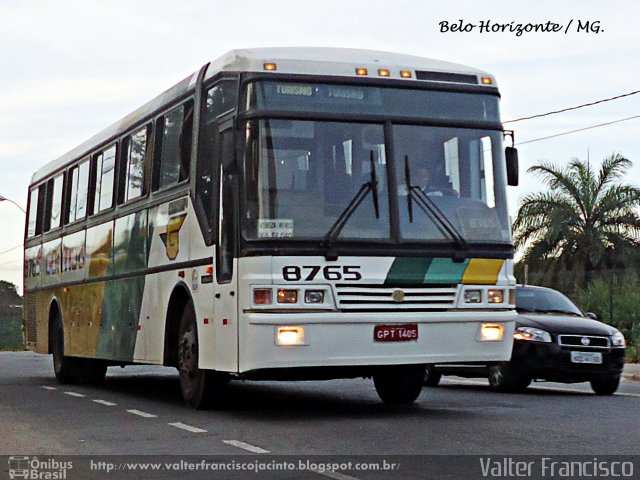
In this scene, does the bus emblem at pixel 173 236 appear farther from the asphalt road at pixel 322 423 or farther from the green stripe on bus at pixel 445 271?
the green stripe on bus at pixel 445 271

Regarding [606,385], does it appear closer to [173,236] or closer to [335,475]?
[173,236]

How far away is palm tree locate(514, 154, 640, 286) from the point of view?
1394 inches

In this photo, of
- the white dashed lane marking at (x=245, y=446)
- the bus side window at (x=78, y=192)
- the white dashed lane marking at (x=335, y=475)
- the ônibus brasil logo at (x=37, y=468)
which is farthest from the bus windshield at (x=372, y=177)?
the bus side window at (x=78, y=192)

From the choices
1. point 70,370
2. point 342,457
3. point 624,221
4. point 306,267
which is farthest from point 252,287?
point 624,221

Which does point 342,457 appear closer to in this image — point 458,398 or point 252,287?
point 252,287

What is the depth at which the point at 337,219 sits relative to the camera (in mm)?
11906

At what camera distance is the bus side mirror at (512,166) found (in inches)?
503

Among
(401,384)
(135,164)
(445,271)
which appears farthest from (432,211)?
(135,164)

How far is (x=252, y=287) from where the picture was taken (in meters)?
11.7

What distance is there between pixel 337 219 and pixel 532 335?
16.6 feet

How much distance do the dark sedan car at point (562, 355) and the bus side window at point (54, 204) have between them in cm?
758

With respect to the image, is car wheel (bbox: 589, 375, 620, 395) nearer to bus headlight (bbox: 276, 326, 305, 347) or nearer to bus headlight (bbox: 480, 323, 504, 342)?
bus headlight (bbox: 480, 323, 504, 342)

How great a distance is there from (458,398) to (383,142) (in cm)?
434

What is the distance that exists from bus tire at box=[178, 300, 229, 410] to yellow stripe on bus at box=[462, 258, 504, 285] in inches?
104
